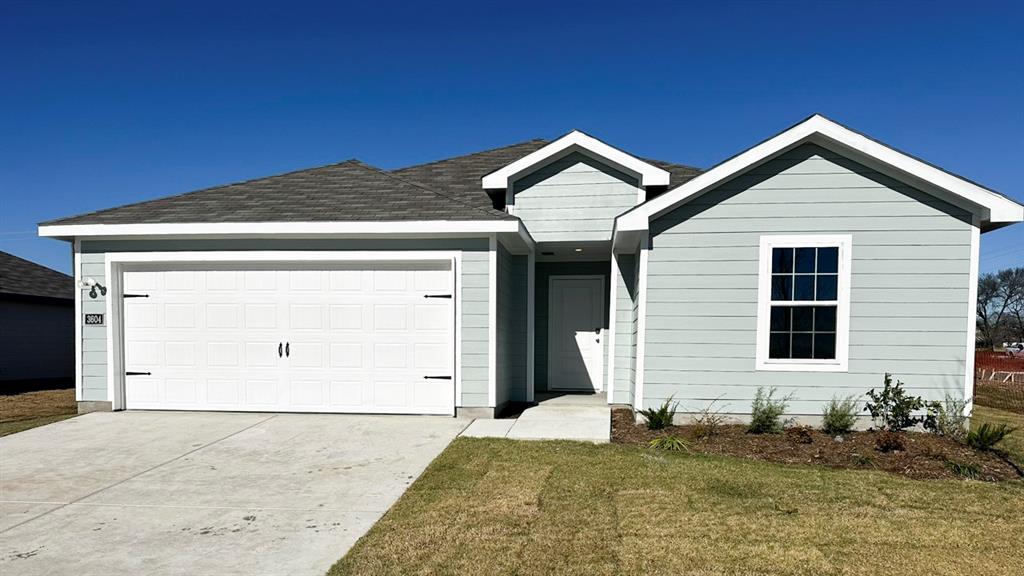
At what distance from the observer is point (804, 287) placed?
24.5ft

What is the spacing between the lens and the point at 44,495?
16.0 ft

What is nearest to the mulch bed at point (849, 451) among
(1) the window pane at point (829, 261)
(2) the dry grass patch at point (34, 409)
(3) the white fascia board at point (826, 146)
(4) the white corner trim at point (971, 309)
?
(4) the white corner trim at point (971, 309)

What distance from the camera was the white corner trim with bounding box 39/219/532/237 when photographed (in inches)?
311

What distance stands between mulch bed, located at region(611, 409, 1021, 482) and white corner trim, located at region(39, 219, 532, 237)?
334 cm

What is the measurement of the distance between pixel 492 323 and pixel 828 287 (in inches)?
179

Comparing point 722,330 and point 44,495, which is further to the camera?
point 722,330

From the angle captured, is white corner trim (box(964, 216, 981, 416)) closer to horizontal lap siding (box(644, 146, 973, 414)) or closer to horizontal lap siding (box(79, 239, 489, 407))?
horizontal lap siding (box(644, 146, 973, 414))

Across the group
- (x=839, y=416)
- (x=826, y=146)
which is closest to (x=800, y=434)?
(x=839, y=416)

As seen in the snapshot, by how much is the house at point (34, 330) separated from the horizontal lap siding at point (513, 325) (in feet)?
37.0

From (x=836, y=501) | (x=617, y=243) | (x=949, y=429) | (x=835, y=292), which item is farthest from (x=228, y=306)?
(x=949, y=429)

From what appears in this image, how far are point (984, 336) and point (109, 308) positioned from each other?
218ft

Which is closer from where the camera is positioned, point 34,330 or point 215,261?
point 215,261

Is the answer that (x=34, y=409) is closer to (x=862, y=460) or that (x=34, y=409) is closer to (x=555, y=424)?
(x=555, y=424)

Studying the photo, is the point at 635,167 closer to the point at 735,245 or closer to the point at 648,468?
the point at 735,245
